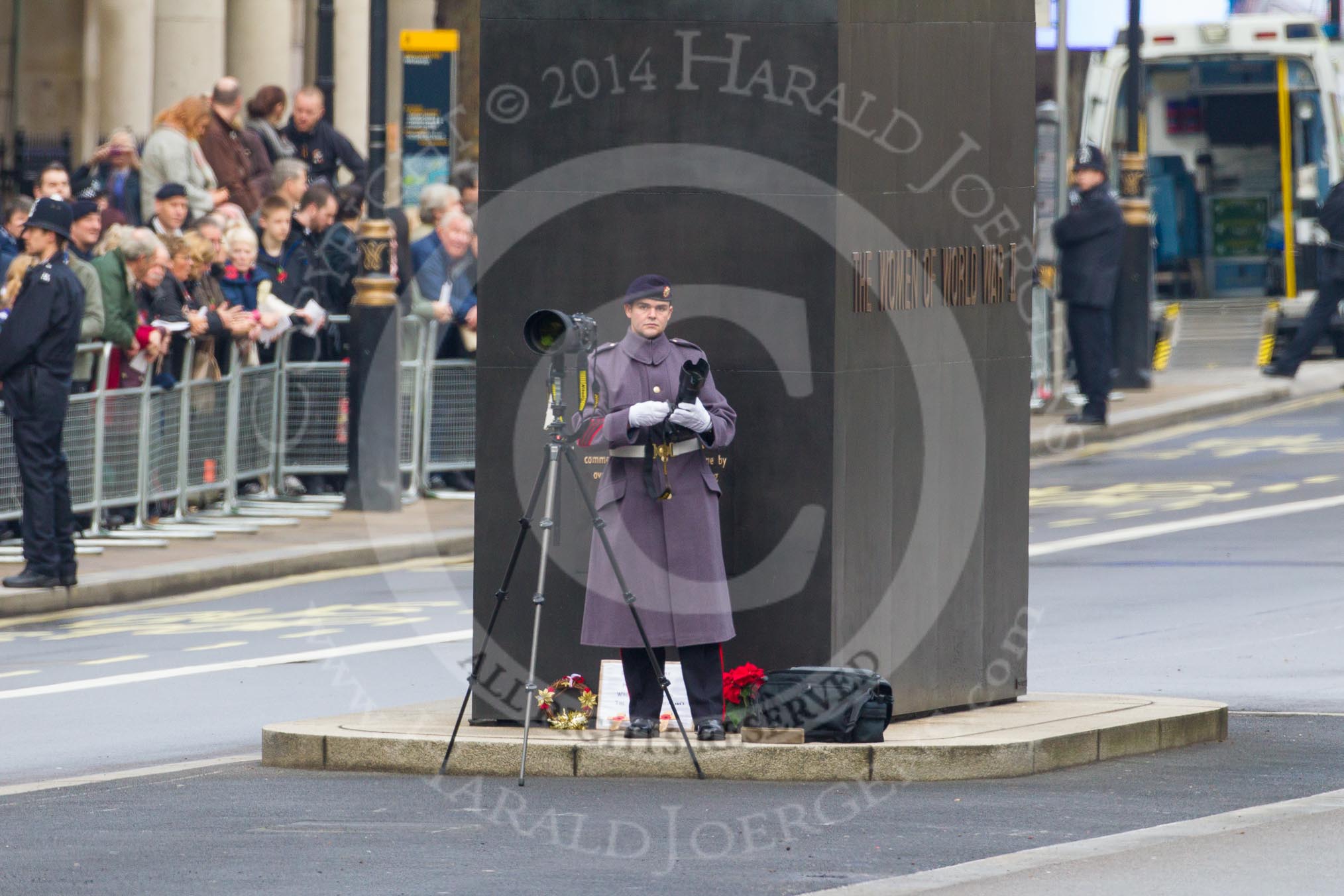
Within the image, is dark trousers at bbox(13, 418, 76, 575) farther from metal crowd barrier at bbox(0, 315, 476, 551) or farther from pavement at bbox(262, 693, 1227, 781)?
pavement at bbox(262, 693, 1227, 781)

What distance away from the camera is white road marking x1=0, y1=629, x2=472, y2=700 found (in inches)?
504

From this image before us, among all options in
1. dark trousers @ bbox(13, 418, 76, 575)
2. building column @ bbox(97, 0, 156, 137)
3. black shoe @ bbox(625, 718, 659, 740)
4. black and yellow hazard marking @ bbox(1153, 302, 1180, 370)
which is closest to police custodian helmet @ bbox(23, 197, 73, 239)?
dark trousers @ bbox(13, 418, 76, 575)

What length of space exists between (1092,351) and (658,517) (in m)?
13.4

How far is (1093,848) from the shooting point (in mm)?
8469

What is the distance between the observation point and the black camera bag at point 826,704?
9930 mm

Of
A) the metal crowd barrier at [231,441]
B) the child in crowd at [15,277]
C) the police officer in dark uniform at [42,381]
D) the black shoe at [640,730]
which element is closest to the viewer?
the black shoe at [640,730]

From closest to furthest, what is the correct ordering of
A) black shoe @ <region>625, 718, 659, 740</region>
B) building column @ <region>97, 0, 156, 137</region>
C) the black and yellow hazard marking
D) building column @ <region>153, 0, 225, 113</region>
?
black shoe @ <region>625, 718, 659, 740</region>, the black and yellow hazard marking, building column @ <region>97, 0, 156, 137</region>, building column @ <region>153, 0, 225, 113</region>

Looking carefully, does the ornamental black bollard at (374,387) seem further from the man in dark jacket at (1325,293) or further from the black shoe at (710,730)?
the man in dark jacket at (1325,293)

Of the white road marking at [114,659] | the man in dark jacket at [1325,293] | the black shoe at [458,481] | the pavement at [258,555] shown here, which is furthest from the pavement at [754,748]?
the man in dark jacket at [1325,293]

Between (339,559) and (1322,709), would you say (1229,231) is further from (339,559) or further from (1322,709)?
(1322,709)

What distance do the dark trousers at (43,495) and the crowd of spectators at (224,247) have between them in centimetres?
123

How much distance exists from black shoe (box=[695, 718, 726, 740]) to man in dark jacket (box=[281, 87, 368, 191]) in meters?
14.3

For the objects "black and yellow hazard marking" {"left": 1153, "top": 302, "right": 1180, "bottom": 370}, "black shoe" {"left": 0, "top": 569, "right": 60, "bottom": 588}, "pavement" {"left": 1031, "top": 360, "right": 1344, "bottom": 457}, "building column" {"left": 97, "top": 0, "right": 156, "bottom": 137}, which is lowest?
"black shoe" {"left": 0, "top": 569, "right": 60, "bottom": 588}

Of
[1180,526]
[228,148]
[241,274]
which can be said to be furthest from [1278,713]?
[228,148]
